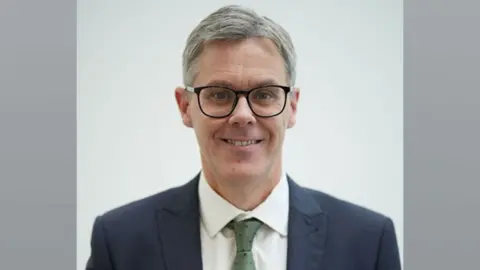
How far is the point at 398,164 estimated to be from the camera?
2666 mm

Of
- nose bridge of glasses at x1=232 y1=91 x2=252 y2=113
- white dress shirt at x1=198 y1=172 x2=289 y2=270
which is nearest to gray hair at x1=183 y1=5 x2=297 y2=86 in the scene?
nose bridge of glasses at x1=232 y1=91 x2=252 y2=113

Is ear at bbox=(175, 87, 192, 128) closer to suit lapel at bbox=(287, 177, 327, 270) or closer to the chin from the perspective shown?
the chin

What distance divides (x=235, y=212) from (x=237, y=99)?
13.5 inches

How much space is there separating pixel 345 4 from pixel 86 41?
1186 millimetres

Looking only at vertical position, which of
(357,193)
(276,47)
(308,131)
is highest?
(276,47)

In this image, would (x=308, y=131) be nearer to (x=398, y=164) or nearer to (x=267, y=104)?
(x=398, y=164)

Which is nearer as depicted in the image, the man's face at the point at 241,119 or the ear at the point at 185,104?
the man's face at the point at 241,119

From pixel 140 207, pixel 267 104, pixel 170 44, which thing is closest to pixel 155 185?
pixel 170 44

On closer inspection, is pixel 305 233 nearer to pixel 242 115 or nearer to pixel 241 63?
pixel 242 115

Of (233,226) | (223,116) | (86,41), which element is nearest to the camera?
(223,116)

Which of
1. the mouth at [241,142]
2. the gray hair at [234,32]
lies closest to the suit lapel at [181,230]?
the mouth at [241,142]

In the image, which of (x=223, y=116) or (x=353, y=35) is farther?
(x=353, y=35)

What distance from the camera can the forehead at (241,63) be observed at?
1572 mm

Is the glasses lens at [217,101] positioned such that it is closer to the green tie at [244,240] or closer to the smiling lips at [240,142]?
the smiling lips at [240,142]
